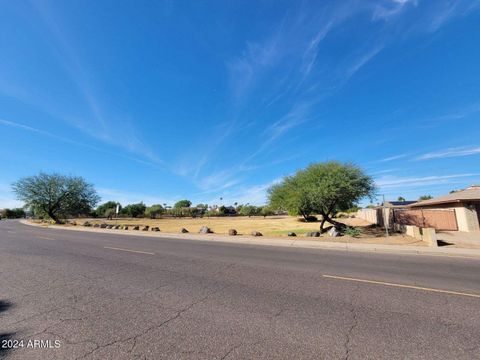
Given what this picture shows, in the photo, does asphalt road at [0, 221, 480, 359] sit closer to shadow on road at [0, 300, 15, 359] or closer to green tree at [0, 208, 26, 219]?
shadow on road at [0, 300, 15, 359]

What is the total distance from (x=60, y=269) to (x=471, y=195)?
31.7 meters

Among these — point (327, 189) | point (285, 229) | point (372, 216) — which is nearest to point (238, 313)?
point (327, 189)

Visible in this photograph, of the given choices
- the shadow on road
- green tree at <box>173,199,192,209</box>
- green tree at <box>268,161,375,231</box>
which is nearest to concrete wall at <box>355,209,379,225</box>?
green tree at <box>268,161,375,231</box>

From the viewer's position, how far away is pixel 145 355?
3.29m

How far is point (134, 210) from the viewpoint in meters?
105

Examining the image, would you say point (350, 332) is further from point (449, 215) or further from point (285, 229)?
point (285, 229)

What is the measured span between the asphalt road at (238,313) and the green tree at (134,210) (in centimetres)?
10374

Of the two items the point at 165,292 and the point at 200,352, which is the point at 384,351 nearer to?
the point at 200,352

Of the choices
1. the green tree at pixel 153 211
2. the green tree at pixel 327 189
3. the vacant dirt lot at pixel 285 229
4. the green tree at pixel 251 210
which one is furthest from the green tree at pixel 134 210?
the green tree at pixel 327 189

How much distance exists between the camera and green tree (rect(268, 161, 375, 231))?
23.1 metres

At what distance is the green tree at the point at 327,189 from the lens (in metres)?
23.1

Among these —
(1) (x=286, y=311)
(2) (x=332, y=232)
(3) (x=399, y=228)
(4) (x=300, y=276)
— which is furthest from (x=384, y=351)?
(3) (x=399, y=228)

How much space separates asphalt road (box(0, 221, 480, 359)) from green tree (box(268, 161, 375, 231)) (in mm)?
14925

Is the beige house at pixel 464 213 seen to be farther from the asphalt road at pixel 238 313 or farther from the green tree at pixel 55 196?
the green tree at pixel 55 196
